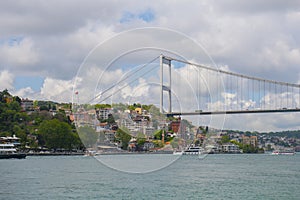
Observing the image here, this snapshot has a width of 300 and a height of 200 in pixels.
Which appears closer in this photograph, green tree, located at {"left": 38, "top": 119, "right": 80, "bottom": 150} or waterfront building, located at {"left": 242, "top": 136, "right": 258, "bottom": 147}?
green tree, located at {"left": 38, "top": 119, "right": 80, "bottom": 150}

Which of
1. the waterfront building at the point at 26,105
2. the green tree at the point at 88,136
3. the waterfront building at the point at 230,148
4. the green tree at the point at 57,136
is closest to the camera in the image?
the green tree at the point at 88,136

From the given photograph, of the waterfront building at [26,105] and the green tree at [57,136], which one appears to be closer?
the green tree at [57,136]

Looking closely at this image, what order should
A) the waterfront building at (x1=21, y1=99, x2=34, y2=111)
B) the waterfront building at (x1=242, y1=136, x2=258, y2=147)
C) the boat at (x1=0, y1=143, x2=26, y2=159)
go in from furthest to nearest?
the waterfront building at (x1=242, y1=136, x2=258, y2=147) < the waterfront building at (x1=21, y1=99, x2=34, y2=111) < the boat at (x1=0, y1=143, x2=26, y2=159)

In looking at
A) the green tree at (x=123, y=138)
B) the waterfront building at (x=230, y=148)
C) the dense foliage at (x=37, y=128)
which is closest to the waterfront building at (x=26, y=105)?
the dense foliage at (x=37, y=128)

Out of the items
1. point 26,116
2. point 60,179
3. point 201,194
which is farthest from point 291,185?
point 26,116

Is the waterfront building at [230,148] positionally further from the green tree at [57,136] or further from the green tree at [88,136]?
the green tree at [88,136]

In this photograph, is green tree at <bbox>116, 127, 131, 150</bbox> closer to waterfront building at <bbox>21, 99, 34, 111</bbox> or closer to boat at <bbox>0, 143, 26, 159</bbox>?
boat at <bbox>0, 143, 26, 159</bbox>

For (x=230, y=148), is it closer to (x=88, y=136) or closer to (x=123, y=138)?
(x=123, y=138)

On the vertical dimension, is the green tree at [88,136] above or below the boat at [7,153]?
above

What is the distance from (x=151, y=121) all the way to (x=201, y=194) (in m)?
6.44

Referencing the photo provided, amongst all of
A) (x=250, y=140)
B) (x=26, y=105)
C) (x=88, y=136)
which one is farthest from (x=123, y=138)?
(x=250, y=140)

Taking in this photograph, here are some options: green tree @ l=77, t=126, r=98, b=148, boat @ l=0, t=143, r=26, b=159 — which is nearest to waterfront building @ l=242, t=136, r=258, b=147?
boat @ l=0, t=143, r=26, b=159

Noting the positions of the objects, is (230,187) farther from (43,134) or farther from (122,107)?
(43,134)

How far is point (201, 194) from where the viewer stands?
18062mm
